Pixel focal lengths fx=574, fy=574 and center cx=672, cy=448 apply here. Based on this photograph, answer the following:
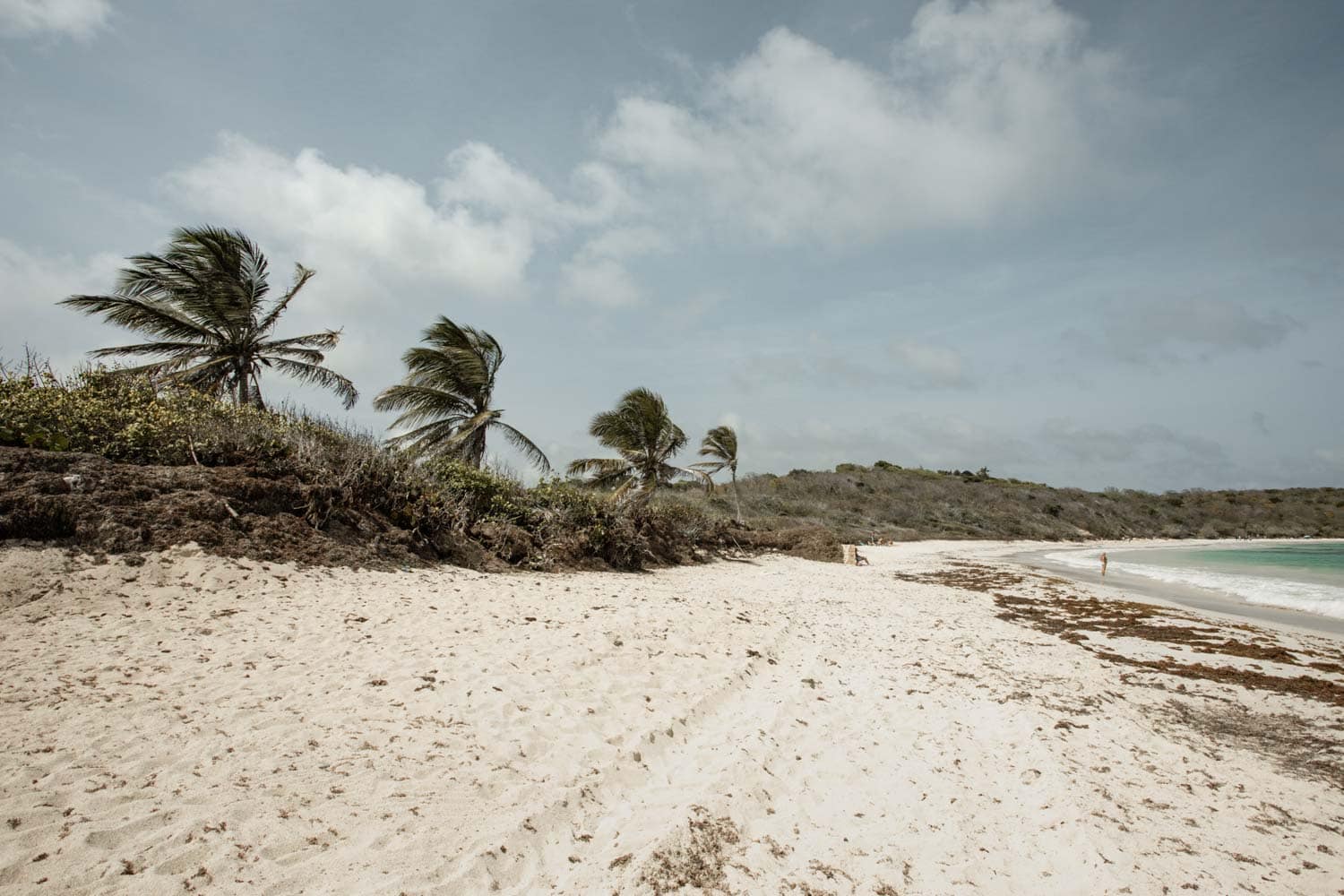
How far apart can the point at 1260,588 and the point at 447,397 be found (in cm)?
2263

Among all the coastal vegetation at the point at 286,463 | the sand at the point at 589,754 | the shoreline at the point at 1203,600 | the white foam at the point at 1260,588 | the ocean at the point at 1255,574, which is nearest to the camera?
the sand at the point at 589,754

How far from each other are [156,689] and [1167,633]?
1246cm

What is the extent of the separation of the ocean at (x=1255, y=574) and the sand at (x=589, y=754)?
26.8 ft

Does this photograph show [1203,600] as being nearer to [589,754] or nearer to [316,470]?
[589,754]

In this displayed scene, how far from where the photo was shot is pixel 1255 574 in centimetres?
1947

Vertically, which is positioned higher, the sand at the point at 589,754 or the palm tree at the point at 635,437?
the palm tree at the point at 635,437

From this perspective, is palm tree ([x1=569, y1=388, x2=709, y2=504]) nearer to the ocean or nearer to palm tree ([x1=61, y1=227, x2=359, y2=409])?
palm tree ([x1=61, y1=227, x2=359, y2=409])

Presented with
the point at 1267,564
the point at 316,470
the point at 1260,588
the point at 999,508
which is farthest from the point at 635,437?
the point at 999,508

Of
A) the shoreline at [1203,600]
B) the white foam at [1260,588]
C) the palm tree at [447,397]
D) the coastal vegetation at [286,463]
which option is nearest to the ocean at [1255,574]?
the white foam at [1260,588]

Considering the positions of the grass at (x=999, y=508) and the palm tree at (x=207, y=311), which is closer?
the palm tree at (x=207, y=311)

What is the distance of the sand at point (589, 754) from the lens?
2.96 m

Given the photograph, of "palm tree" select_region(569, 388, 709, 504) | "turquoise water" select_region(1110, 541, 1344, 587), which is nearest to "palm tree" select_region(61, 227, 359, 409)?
"palm tree" select_region(569, 388, 709, 504)

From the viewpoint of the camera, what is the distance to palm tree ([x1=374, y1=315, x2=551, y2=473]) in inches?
607

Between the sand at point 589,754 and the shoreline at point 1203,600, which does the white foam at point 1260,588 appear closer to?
the shoreline at point 1203,600
